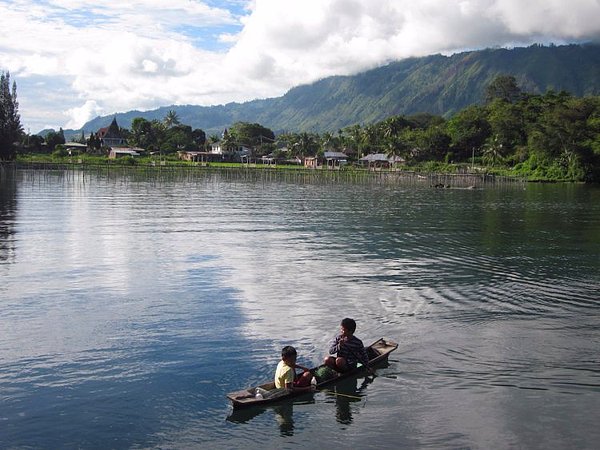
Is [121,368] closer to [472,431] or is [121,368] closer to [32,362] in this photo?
[32,362]

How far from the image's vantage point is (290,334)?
62.1ft

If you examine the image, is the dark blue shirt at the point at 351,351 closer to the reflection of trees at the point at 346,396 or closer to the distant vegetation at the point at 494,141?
the reflection of trees at the point at 346,396

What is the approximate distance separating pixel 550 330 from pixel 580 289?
6695 mm

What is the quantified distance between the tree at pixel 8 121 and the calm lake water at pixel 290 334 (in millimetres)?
95797

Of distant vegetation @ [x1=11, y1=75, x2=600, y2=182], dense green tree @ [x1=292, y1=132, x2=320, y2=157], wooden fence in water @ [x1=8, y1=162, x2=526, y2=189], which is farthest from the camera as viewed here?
dense green tree @ [x1=292, y1=132, x2=320, y2=157]

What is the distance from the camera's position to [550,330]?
19.5 m

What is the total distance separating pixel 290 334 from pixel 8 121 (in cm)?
12529

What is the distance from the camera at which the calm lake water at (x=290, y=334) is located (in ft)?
42.6

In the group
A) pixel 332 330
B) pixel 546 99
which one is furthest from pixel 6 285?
pixel 546 99

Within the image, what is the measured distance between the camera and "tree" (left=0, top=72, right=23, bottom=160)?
12531 cm

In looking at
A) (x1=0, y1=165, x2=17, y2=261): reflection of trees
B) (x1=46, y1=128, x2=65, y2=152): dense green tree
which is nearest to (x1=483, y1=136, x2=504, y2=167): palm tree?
(x1=0, y1=165, x2=17, y2=261): reflection of trees

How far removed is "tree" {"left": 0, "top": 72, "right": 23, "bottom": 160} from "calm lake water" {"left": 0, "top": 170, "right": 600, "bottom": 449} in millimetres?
95797

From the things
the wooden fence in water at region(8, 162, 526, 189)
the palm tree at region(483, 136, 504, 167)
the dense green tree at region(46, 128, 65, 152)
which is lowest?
the wooden fence in water at region(8, 162, 526, 189)

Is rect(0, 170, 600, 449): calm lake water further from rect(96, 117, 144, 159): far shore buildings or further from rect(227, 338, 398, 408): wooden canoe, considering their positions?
rect(96, 117, 144, 159): far shore buildings
